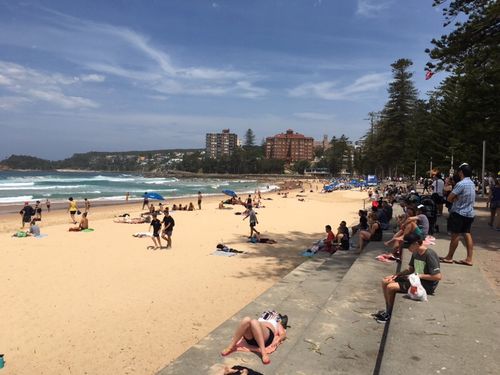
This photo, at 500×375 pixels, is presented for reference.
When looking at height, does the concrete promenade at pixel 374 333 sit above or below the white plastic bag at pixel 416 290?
below

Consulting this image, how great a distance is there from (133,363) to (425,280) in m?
3.68

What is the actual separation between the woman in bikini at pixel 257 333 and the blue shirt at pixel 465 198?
10.5 feet

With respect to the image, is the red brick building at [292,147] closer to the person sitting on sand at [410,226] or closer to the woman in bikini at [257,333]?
the person sitting on sand at [410,226]

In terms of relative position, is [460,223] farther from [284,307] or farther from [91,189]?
[91,189]

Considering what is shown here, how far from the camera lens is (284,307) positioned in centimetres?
564

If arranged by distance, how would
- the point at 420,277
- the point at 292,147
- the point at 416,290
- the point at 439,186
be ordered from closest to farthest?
1. the point at 416,290
2. the point at 420,277
3. the point at 439,186
4. the point at 292,147

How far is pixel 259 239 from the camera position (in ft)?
44.2

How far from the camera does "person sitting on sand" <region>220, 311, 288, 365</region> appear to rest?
419 cm

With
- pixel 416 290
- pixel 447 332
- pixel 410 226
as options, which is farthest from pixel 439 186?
pixel 447 332

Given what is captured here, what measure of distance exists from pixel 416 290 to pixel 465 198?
6.45 ft

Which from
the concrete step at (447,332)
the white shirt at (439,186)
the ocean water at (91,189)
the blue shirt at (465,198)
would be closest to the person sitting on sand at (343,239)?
the white shirt at (439,186)

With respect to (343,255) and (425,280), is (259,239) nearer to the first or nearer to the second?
(343,255)

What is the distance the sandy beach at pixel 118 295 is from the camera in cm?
525

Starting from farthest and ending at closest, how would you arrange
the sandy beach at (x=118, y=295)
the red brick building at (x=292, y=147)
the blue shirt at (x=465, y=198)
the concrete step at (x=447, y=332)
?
the red brick building at (x=292, y=147) < the blue shirt at (x=465, y=198) < the sandy beach at (x=118, y=295) < the concrete step at (x=447, y=332)
